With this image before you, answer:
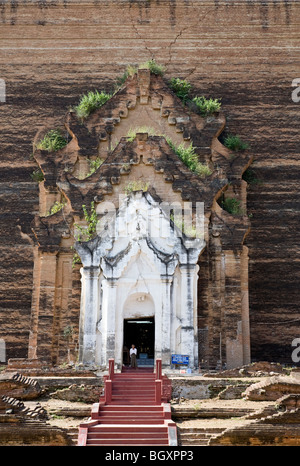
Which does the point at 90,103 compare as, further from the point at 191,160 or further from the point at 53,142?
the point at 191,160

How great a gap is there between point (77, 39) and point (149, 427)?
1980 centimetres

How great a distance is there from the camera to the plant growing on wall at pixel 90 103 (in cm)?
2744

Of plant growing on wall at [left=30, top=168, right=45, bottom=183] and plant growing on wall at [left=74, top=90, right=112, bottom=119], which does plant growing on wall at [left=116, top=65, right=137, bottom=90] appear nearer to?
plant growing on wall at [left=74, top=90, right=112, bottom=119]

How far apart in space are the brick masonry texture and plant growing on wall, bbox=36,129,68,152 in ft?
4.31

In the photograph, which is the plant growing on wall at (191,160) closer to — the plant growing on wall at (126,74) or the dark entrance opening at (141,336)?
the plant growing on wall at (126,74)

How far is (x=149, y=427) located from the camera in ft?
51.5

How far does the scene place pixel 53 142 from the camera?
2758cm

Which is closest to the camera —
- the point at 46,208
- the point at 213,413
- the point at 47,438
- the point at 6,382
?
the point at 47,438

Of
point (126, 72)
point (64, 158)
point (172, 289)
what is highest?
point (126, 72)

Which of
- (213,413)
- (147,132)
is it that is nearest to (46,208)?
(147,132)

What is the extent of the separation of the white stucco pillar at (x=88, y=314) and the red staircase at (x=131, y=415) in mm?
2892

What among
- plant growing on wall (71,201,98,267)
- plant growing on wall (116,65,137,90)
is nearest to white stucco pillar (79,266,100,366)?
plant growing on wall (71,201,98,267)

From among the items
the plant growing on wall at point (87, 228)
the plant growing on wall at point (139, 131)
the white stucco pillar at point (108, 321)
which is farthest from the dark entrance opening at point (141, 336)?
the plant growing on wall at point (139, 131)

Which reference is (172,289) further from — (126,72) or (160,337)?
(126,72)
